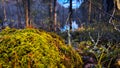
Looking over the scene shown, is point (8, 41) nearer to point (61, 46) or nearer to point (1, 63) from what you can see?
point (1, 63)

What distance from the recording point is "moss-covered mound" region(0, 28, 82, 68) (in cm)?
321

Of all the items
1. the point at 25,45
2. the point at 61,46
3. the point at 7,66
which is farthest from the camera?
the point at 61,46

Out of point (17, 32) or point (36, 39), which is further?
point (17, 32)

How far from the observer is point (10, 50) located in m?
3.34

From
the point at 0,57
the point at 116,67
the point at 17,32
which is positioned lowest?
the point at 116,67

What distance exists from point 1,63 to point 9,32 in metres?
0.92

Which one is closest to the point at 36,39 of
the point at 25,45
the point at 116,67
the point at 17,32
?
the point at 25,45

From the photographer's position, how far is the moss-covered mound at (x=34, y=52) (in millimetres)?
3213

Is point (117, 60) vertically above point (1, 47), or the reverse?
point (1, 47)

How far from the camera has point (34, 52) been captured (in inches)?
130

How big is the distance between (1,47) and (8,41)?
14cm

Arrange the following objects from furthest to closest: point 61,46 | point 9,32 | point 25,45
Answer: point 9,32 → point 61,46 → point 25,45

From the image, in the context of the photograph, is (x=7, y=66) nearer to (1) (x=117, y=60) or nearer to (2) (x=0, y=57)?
(2) (x=0, y=57)

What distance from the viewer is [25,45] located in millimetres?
3389
